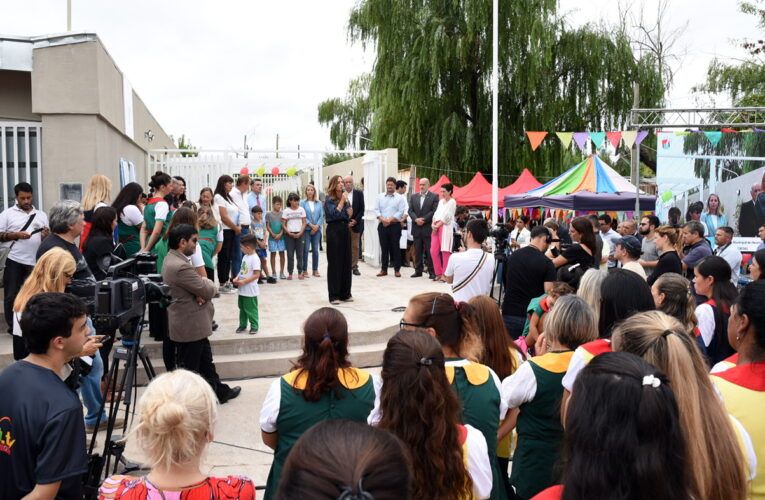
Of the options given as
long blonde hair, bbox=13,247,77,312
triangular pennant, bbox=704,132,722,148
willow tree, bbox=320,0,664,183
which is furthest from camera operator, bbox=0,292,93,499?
willow tree, bbox=320,0,664,183

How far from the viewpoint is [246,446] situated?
5020 mm

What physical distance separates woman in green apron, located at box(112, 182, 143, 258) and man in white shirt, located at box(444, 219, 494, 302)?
3537mm

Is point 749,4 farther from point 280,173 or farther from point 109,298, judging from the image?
point 109,298

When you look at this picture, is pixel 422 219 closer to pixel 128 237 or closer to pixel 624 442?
pixel 128 237

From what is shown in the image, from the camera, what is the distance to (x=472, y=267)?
5.73 m

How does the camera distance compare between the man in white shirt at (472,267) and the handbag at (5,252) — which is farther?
the handbag at (5,252)

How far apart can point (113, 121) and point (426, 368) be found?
8093mm

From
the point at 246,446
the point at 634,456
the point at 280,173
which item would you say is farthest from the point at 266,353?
the point at 280,173

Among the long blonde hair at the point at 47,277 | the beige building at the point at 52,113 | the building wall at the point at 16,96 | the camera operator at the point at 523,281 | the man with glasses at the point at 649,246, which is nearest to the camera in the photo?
the long blonde hair at the point at 47,277

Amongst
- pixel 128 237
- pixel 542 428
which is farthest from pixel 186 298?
pixel 542 428

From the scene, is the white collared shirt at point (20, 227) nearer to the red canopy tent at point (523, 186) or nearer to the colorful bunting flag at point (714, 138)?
the colorful bunting flag at point (714, 138)

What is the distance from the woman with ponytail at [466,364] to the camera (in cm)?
268

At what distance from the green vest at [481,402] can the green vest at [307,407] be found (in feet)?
1.26

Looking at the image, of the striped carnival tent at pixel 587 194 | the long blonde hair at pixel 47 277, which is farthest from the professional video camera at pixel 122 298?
the striped carnival tent at pixel 587 194
